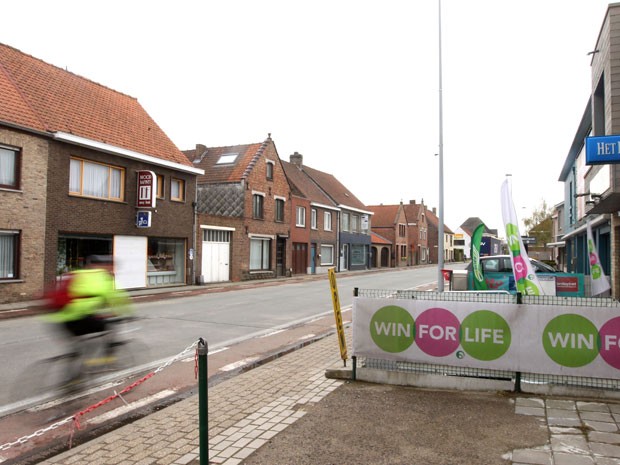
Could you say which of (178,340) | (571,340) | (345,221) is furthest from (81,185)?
(345,221)

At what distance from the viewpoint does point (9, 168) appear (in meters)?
15.6

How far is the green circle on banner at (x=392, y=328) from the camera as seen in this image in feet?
19.7

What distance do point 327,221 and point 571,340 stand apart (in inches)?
1390

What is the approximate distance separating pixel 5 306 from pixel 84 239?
422 centimetres

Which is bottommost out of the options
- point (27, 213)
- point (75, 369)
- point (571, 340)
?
point (75, 369)

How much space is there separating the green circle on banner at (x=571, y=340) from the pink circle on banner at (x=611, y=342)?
0.06 meters

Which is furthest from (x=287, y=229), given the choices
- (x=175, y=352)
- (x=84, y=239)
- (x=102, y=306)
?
(x=102, y=306)

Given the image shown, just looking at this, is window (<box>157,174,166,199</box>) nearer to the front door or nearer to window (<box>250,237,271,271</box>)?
the front door

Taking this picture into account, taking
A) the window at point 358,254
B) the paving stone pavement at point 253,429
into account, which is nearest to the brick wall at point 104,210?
the paving stone pavement at point 253,429

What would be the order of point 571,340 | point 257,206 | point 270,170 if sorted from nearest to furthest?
point 571,340
point 257,206
point 270,170

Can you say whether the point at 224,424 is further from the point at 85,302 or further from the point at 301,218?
the point at 301,218

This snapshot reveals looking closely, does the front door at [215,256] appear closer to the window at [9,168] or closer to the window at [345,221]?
the window at [9,168]

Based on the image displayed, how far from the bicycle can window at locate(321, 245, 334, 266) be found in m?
33.2

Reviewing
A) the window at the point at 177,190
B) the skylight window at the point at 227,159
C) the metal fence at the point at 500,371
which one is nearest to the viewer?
the metal fence at the point at 500,371
